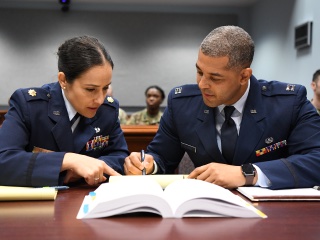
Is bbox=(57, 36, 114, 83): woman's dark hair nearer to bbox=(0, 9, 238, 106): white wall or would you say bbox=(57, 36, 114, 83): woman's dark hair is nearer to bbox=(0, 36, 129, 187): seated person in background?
bbox=(0, 36, 129, 187): seated person in background

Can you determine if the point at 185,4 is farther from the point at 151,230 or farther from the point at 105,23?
the point at 151,230

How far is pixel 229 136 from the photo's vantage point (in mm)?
1623

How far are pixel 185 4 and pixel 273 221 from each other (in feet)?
23.0

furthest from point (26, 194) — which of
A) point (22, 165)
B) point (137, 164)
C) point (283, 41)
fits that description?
point (283, 41)

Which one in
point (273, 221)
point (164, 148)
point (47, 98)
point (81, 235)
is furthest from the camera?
point (164, 148)

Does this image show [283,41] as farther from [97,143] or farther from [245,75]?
[97,143]

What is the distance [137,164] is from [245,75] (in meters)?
0.55

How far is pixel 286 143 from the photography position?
5.49ft

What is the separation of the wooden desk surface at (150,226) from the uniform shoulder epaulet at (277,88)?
0.70m

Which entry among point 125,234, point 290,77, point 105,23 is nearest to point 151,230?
point 125,234

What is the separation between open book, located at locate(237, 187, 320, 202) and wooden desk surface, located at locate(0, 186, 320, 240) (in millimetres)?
89

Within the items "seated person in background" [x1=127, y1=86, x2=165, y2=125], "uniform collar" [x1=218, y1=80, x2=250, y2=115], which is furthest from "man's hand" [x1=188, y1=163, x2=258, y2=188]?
"seated person in background" [x1=127, y1=86, x2=165, y2=125]

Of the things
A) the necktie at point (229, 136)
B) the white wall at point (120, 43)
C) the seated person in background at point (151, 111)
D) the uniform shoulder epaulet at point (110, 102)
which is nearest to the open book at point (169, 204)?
the necktie at point (229, 136)

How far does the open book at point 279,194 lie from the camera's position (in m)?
1.19
